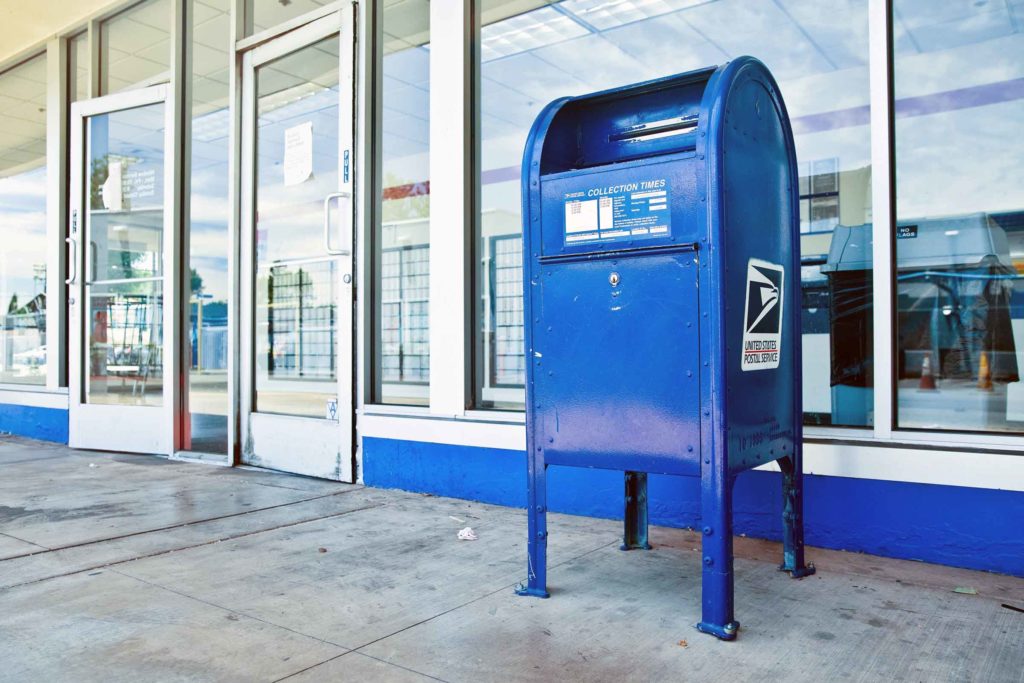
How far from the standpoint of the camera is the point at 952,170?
3.61m

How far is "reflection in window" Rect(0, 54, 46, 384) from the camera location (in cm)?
645

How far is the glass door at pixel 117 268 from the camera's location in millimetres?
5223

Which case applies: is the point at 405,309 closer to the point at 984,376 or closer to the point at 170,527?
the point at 170,527

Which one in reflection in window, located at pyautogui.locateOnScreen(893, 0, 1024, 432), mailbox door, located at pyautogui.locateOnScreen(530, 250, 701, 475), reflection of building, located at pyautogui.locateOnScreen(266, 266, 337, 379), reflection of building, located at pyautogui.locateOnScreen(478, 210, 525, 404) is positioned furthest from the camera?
reflection of building, located at pyautogui.locateOnScreen(266, 266, 337, 379)

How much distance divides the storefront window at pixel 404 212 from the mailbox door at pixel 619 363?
190 cm

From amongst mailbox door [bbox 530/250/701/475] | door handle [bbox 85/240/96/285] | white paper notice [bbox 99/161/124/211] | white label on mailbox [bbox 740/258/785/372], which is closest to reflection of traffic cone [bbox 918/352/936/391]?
white label on mailbox [bbox 740/258/785/372]

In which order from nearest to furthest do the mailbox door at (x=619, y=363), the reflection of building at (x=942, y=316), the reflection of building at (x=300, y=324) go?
the mailbox door at (x=619, y=363) < the reflection of building at (x=942, y=316) < the reflection of building at (x=300, y=324)

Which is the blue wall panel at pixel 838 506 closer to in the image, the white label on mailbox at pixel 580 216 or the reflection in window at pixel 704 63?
the reflection in window at pixel 704 63

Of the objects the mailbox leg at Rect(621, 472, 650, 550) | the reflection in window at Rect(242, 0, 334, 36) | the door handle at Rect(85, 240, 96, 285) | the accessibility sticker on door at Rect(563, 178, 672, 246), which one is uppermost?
the reflection in window at Rect(242, 0, 334, 36)

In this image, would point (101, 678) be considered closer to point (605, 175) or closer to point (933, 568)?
point (605, 175)

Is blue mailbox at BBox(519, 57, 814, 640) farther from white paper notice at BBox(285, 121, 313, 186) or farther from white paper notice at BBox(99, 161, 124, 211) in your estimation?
white paper notice at BBox(99, 161, 124, 211)

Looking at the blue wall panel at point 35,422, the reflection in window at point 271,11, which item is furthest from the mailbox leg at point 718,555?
the blue wall panel at point 35,422

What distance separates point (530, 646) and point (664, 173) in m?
1.32

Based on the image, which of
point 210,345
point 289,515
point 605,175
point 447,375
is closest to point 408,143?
point 447,375
